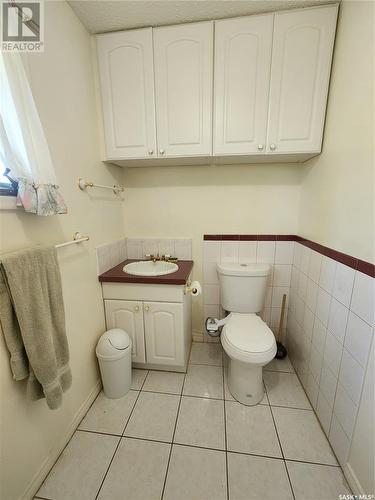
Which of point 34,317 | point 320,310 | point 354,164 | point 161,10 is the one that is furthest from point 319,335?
point 161,10

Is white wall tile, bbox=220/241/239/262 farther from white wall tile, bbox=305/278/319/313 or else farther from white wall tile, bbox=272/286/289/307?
white wall tile, bbox=305/278/319/313

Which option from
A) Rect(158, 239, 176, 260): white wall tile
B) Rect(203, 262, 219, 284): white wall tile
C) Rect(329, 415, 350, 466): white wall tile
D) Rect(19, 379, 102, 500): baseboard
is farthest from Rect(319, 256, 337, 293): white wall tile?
Rect(19, 379, 102, 500): baseboard

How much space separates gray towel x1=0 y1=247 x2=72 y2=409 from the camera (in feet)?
2.53

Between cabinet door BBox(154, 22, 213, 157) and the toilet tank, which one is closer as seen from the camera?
cabinet door BBox(154, 22, 213, 157)

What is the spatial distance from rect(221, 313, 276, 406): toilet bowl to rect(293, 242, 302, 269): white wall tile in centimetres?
56

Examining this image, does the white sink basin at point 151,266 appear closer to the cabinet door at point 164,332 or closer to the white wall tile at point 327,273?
the cabinet door at point 164,332

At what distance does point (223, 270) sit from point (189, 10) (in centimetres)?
160

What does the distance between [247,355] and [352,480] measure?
63cm

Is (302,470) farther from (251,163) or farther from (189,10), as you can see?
(189,10)

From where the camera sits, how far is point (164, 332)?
4.90ft

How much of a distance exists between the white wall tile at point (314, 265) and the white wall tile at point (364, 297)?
0.36m

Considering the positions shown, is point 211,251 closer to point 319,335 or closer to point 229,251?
point 229,251

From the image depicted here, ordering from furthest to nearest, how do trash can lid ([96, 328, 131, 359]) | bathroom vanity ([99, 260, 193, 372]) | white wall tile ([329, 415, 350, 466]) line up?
bathroom vanity ([99, 260, 193, 372]) → trash can lid ([96, 328, 131, 359]) → white wall tile ([329, 415, 350, 466])

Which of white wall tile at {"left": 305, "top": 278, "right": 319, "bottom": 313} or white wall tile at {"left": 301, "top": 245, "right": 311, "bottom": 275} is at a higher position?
white wall tile at {"left": 301, "top": 245, "right": 311, "bottom": 275}
